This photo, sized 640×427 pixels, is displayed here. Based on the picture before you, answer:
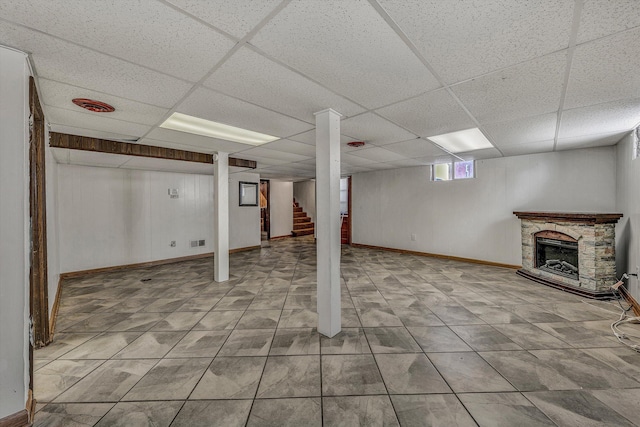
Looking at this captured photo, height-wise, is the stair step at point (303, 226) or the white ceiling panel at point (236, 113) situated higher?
the white ceiling panel at point (236, 113)

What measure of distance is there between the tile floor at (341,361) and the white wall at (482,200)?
1.67 meters

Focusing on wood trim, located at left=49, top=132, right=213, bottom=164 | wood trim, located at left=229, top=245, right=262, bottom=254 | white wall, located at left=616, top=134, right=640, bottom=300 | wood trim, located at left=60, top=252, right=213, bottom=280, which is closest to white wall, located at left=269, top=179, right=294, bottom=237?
wood trim, located at left=229, top=245, right=262, bottom=254

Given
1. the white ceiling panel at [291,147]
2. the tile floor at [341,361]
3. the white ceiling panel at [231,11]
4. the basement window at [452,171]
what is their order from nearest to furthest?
the white ceiling panel at [231,11] → the tile floor at [341,361] → the white ceiling panel at [291,147] → the basement window at [452,171]

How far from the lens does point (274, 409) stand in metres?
1.59

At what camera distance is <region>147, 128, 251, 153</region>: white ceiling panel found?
3.21 m

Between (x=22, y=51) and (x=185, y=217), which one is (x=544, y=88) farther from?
(x=185, y=217)

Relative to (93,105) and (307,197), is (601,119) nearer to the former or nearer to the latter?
(93,105)

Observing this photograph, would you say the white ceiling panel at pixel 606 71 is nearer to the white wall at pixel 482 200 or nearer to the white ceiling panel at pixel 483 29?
the white ceiling panel at pixel 483 29

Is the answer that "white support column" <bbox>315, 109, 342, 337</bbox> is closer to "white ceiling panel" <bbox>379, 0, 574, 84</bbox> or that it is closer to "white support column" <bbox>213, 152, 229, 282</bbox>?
"white ceiling panel" <bbox>379, 0, 574, 84</bbox>

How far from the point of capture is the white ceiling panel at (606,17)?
3.81 ft

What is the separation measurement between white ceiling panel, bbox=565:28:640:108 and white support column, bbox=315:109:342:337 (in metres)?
1.74

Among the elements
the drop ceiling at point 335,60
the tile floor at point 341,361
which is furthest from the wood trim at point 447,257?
the drop ceiling at point 335,60

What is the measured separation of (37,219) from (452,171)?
262 inches

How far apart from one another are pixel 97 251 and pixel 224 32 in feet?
18.6
